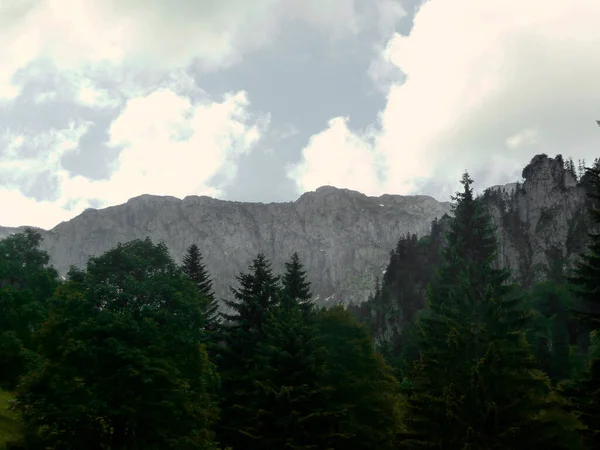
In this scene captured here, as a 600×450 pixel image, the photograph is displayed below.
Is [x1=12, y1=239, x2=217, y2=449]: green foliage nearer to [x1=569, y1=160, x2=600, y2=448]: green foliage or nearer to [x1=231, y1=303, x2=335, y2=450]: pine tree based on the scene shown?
[x1=231, y1=303, x2=335, y2=450]: pine tree

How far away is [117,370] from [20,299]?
22.1m

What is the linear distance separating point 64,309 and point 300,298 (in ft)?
76.2

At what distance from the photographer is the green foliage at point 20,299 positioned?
40.2 meters

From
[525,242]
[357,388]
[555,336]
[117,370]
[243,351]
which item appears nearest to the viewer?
[117,370]

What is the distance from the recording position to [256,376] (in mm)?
34469

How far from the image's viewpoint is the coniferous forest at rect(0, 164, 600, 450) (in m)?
25.4

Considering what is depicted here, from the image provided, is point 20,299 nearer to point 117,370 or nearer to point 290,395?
point 117,370

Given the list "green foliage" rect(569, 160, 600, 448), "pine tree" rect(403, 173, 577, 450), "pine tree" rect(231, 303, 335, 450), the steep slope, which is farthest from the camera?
the steep slope

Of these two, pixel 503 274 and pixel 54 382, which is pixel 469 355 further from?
pixel 54 382

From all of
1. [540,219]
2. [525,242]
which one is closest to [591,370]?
[525,242]

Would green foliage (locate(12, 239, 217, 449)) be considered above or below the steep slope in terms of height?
below

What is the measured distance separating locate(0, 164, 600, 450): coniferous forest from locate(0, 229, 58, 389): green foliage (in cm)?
16

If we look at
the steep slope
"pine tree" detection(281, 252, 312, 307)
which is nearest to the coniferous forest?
"pine tree" detection(281, 252, 312, 307)

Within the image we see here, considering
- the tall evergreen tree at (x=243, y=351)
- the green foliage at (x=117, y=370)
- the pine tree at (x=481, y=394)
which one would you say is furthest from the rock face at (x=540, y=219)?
the green foliage at (x=117, y=370)
